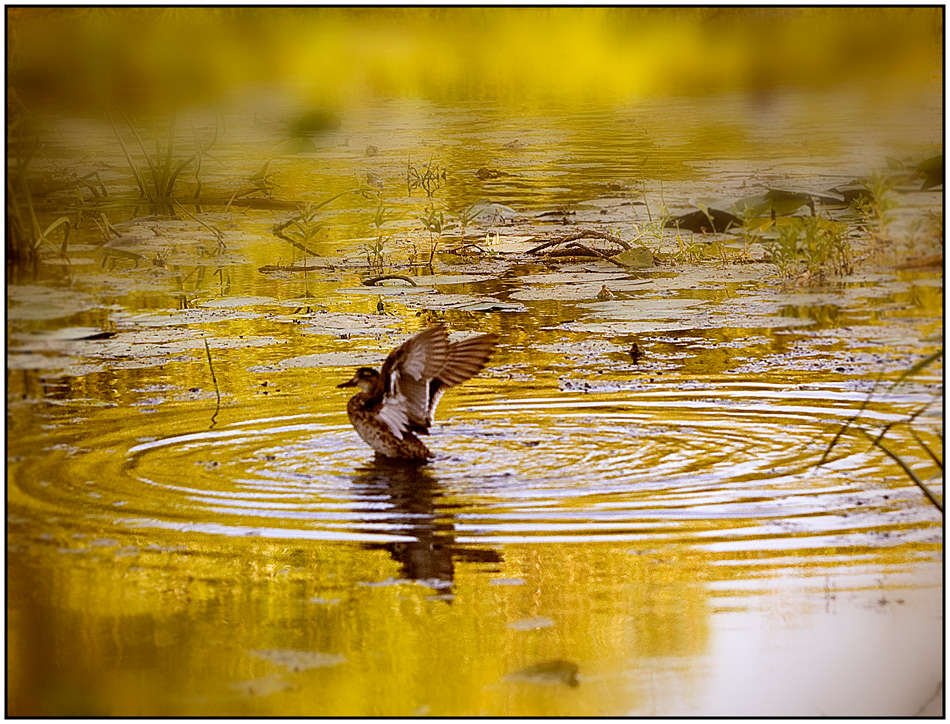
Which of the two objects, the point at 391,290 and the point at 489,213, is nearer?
the point at 391,290

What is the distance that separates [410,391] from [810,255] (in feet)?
10.0

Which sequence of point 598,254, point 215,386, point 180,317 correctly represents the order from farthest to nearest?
point 598,254, point 180,317, point 215,386

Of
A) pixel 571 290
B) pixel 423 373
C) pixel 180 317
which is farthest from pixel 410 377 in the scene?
pixel 571 290

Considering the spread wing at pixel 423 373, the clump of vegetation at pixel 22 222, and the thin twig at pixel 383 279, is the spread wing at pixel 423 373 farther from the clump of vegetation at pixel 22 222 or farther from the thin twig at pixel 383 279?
the clump of vegetation at pixel 22 222

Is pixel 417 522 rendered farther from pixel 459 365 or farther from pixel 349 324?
pixel 349 324

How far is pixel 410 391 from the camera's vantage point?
160 inches

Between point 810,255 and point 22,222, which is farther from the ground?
point 22,222

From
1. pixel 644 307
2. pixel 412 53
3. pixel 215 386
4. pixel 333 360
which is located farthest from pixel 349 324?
pixel 412 53

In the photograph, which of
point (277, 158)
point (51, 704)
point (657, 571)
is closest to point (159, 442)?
point (51, 704)

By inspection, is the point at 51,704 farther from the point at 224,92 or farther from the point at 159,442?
Result: the point at 224,92

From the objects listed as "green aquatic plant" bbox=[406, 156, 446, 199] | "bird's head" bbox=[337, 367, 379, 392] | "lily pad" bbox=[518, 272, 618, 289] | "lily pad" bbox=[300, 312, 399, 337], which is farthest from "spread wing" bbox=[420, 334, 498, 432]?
"green aquatic plant" bbox=[406, 156, 446, 199]

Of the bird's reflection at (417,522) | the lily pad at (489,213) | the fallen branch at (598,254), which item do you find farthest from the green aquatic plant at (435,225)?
the bird's reflection at (417,522)

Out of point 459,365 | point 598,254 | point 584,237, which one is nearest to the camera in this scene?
point 459,365

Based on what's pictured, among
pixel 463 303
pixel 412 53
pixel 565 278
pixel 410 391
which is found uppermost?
pixel 412 53
